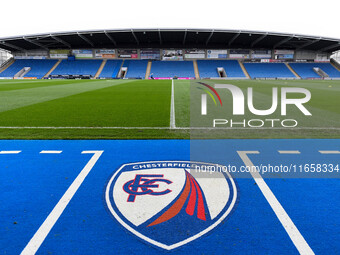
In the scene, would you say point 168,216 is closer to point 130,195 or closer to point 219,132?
point 130,195

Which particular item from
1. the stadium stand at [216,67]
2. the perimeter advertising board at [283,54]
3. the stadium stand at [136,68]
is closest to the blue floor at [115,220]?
the stadium stand at [136,68]

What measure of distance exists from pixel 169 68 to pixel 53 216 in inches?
2191

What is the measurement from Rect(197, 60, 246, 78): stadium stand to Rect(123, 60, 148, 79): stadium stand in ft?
49.3

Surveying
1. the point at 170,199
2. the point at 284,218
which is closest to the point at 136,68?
the point at 170,199

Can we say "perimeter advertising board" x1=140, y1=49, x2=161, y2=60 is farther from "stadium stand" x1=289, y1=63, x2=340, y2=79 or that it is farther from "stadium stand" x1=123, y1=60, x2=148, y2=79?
"stadium stand" x1=289, y1=63, x2=340, y2=79

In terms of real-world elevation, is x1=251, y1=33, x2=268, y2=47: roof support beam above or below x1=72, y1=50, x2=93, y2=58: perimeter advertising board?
above

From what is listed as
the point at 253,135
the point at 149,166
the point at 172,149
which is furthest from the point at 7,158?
the point at 253,135

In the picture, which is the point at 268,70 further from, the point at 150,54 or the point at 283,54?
the point at 150,54

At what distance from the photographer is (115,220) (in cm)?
226

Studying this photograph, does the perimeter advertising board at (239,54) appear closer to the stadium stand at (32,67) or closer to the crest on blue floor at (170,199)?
the stadium stand at (32,67)

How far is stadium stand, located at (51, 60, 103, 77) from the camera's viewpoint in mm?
53019

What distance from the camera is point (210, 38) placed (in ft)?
171

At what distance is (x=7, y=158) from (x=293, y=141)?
597 centimetres

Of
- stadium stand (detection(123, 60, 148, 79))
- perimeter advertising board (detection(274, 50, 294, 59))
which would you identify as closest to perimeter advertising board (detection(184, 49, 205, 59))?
stadium stand (detection(123, 60, 148, 79))
